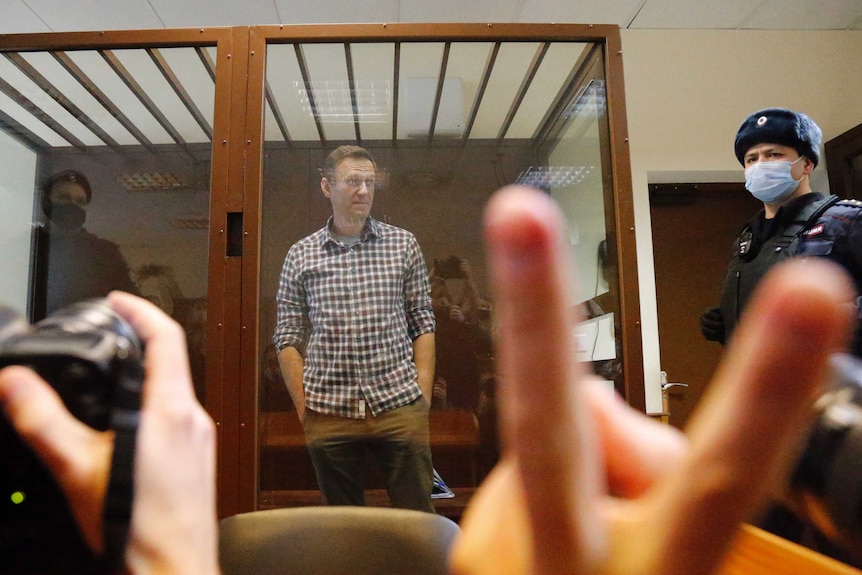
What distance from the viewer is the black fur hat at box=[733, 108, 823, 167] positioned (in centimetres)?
144

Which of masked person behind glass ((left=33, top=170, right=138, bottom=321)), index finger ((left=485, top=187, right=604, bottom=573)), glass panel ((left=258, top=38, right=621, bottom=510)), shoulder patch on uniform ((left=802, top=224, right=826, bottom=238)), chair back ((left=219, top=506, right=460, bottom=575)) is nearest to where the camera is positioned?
index finger ((left=485, top=187, right=604, bottom=573))

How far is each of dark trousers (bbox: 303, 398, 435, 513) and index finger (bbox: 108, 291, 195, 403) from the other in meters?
1.30

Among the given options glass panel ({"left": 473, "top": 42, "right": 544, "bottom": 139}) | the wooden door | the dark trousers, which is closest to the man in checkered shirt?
the dark trousers

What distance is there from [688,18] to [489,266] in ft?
9.62

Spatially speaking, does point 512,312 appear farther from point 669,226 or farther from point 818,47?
point 818,47

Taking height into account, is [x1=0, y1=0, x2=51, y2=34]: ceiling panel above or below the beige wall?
above

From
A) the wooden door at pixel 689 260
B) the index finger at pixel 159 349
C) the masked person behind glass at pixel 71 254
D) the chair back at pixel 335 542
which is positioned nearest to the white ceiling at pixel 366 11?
the wooden door at pixel 689 260

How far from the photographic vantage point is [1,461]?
0.17 metres

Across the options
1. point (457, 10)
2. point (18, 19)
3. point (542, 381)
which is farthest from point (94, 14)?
point (542, 381)

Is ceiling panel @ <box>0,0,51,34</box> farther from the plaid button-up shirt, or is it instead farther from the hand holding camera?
the hand holding camera

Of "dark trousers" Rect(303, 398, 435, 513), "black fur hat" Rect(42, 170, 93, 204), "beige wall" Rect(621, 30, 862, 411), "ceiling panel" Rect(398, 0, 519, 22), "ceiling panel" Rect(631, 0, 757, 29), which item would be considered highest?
"ceiling panel" Rect(631, 0, 757, 29)

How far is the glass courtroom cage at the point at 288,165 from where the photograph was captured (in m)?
1.36

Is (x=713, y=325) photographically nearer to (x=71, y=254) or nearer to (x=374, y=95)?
(x=374, y=95)

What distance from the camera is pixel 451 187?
1629 mm
